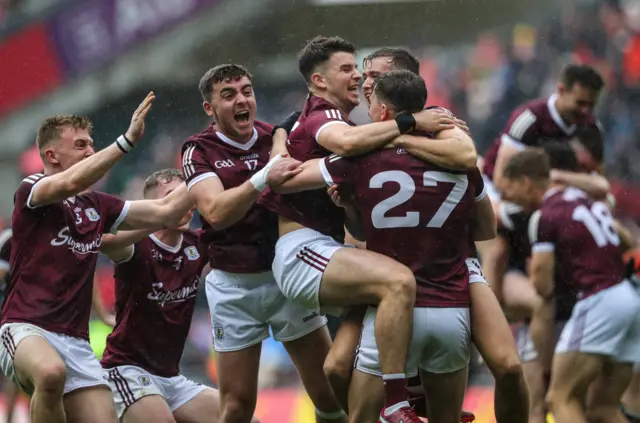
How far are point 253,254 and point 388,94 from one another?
48.0 inches

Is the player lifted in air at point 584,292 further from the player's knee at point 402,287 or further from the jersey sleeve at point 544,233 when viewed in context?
the player's knee at point 402,287

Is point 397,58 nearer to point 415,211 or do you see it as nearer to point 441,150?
point 441,150

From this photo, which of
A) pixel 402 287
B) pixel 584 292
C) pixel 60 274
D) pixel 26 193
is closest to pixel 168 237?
pixel 60 274

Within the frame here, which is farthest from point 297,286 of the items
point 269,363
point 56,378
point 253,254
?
point 269,363

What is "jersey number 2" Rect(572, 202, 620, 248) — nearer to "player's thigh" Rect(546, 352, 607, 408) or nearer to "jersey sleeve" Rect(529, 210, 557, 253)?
"jersey sleeve" Rect(529, 210, 557, 253)

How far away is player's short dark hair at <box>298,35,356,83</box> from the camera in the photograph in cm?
575

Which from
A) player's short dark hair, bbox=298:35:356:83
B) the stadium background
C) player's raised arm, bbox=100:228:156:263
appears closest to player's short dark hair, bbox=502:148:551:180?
player's short dark hair, bbox=298:35:356:83

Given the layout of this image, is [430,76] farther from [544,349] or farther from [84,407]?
[84,407]

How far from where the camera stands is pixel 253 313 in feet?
19.7

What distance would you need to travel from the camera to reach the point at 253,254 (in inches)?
234

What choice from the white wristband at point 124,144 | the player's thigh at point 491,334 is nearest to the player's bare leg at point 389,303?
the player's thigh at point 491,334

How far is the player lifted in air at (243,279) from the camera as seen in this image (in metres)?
5.93

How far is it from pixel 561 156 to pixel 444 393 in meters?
2.20

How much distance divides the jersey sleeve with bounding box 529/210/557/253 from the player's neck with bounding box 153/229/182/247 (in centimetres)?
195
